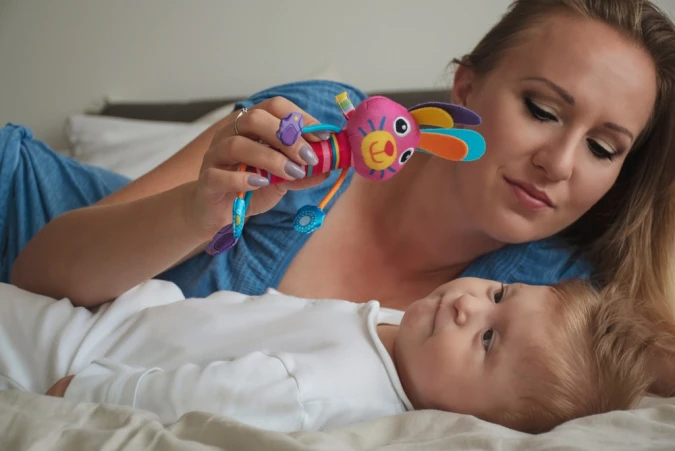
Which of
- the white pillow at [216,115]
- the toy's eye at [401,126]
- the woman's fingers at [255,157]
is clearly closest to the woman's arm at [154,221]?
the woman's fingers at [255,157]

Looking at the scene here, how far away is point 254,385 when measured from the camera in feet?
2.44

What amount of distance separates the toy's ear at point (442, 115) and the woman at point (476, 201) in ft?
0.42

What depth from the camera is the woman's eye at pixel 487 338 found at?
2.85 ft

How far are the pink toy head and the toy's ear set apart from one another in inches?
1.0

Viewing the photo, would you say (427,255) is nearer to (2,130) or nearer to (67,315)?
(67,315)

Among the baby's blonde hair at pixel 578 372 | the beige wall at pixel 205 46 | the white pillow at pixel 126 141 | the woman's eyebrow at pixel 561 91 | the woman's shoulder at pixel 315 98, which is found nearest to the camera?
the baby's blonde hair at pixel 578 372

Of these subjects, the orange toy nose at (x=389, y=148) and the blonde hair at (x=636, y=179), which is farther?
the blonde hair at (x=636, y=179)

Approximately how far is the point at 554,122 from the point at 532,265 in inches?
12.5

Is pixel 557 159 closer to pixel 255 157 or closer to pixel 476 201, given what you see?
pixel 476 201

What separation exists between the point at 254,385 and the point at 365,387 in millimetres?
159

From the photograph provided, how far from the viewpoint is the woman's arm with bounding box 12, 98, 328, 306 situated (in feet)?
2.27

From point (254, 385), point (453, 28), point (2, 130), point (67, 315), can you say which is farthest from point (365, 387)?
point (453, 28)

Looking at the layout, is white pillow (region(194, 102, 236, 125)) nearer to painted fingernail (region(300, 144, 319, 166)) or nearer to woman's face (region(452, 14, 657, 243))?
woman's face (region(452, 14, 657, 243))

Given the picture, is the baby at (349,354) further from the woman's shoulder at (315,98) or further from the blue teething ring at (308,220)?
the woman's shoulder at (315,98)
